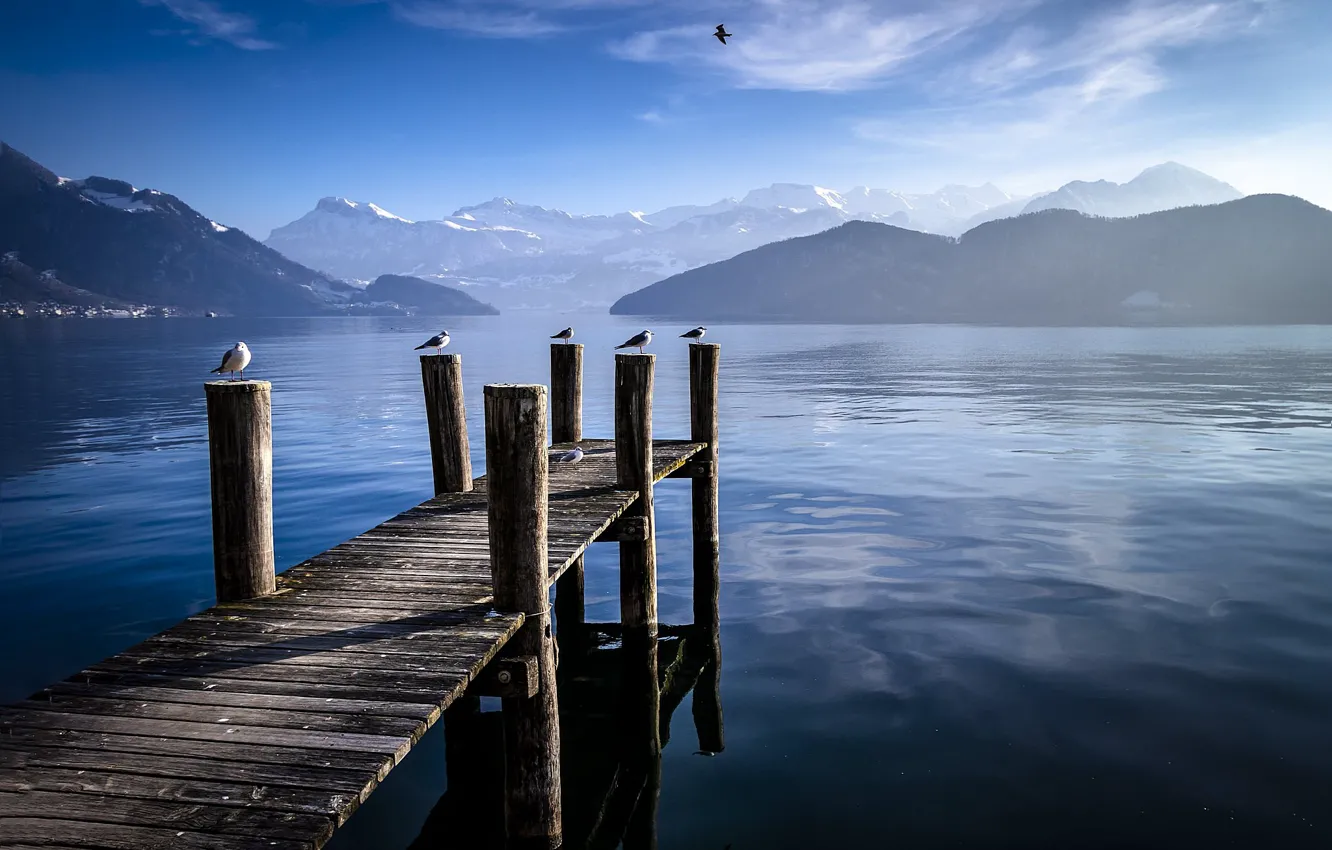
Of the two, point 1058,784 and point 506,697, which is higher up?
point 506,697

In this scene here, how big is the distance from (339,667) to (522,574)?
1679 mm

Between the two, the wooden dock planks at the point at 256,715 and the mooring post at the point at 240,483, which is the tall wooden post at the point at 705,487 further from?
the mooring post at the point at 240,483

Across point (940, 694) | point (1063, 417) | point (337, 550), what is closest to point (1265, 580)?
point (940, 694)

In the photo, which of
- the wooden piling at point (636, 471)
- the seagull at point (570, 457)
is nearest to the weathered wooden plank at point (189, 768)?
the wooden piling at point (636, 471)

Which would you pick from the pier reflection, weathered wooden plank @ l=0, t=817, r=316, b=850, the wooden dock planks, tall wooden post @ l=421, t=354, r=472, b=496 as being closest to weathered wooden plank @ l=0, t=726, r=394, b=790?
the wooden dock planks

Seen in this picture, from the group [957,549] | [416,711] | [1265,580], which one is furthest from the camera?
[957,549]

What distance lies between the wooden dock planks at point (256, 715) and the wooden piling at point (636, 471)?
3.27 m

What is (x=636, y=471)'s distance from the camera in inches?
483

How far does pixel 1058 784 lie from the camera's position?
29.6 ft

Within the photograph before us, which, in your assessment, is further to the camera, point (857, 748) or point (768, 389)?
point (768, 389)

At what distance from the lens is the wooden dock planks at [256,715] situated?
476 cm

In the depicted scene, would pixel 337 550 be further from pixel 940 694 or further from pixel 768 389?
pixel 768 389

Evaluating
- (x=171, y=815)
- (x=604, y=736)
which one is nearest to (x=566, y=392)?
(x=604, y=736)

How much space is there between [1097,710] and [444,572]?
7929 millimetres
